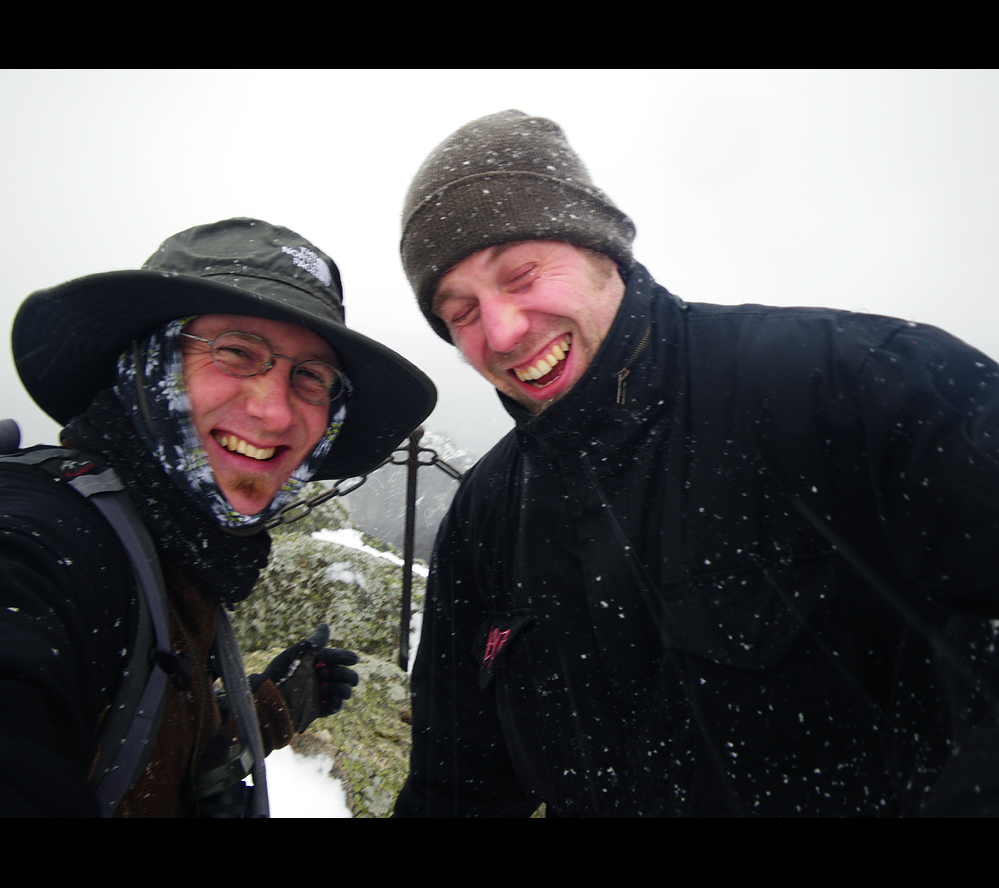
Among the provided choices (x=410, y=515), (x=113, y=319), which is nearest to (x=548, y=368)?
(x=113, y=319)

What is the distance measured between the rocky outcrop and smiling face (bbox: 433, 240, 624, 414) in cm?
313

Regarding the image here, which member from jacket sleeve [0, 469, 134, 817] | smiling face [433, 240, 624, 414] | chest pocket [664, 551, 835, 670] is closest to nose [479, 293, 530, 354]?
smiling face [433, 240, 624, 414]

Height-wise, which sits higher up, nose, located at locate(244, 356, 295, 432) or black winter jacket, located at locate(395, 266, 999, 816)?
nose, located at locate(244, 356, 295, 432)

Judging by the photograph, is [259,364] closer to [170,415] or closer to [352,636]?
[170,415]

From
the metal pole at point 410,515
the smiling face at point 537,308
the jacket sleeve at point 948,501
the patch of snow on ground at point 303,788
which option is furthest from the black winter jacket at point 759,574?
the metal pole at point 410,515

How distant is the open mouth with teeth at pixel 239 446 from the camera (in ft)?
5.96

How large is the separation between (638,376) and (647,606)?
2.41 feet

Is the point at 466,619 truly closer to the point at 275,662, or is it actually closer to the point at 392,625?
the point at 275,662

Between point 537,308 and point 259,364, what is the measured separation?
1167mm

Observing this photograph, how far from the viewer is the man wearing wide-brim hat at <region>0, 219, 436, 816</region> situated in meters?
1.36

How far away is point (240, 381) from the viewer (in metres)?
1.83

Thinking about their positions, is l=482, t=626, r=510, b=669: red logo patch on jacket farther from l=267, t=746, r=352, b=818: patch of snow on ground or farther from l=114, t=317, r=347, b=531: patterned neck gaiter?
l=267, t=746, r=352, b=818: patch of snow on ground

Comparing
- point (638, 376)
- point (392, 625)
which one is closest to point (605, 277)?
point (638, 376)

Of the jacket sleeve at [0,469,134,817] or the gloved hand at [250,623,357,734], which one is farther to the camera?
the gloved hand at [250,623,357,734]
